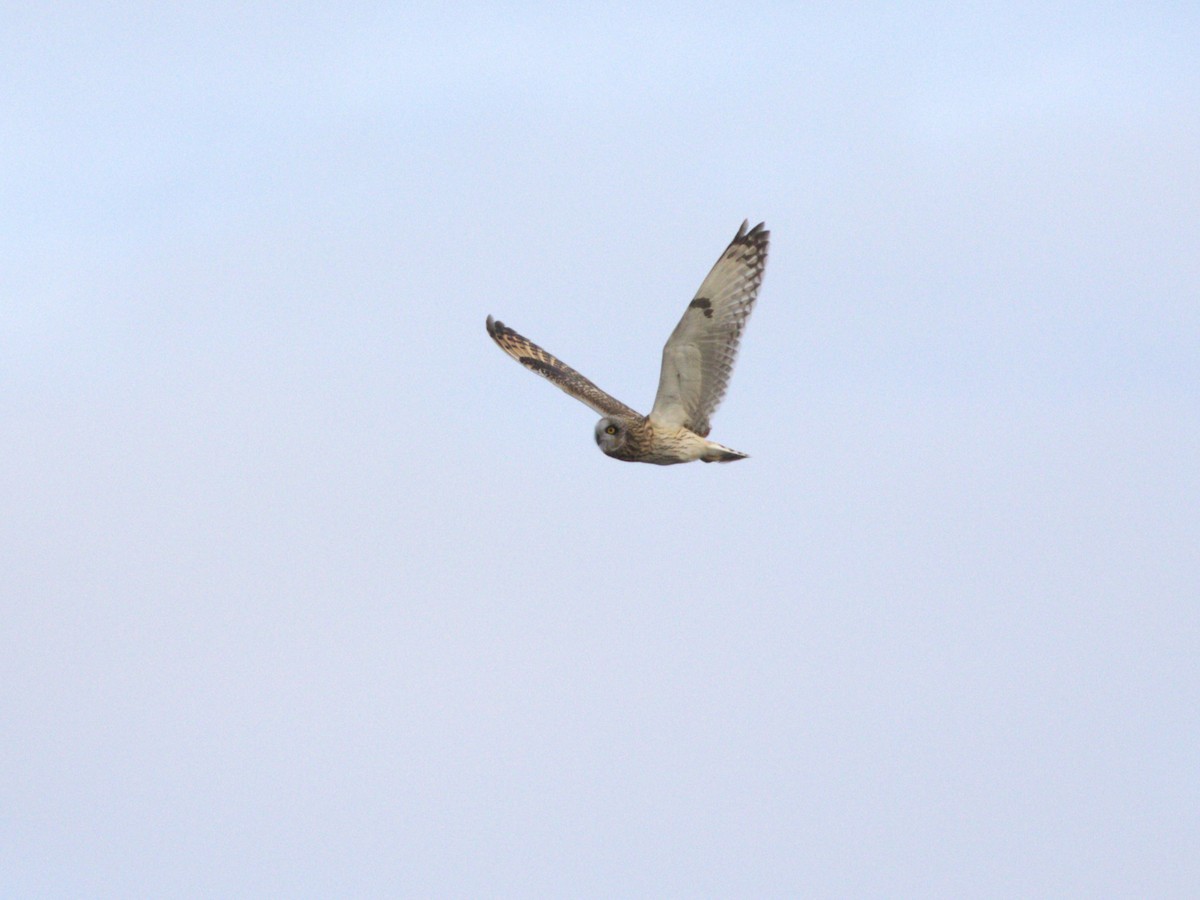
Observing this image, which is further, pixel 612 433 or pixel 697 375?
pixel 612 433

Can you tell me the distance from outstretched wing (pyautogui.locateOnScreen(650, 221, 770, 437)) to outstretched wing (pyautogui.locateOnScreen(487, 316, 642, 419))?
87cm

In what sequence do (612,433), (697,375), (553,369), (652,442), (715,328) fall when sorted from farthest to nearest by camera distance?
(553,369) < (612,433) < (652,442) < (697,375) < (715,328)

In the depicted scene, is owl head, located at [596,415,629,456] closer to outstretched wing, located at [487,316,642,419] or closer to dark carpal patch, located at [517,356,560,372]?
outstretched wing, located at [487,316,642,419]

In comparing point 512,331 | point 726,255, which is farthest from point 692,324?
point 512,331

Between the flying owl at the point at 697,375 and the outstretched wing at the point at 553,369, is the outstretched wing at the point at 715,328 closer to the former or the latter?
the flying owl at the point at 697,375

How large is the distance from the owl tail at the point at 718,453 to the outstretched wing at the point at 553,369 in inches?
35.6

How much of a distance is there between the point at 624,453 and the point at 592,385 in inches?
94.0

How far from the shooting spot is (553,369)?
25.0 metres

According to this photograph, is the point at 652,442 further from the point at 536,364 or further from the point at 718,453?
the point at 536,364

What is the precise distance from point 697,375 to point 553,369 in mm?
3756

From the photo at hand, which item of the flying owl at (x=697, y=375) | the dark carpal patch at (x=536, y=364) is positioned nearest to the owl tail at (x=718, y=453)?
the flying owl at (x=697, y=375)

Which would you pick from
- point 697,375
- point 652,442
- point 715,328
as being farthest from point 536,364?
point 715,328

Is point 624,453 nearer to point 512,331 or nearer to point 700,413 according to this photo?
point 700,413

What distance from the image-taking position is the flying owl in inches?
838
